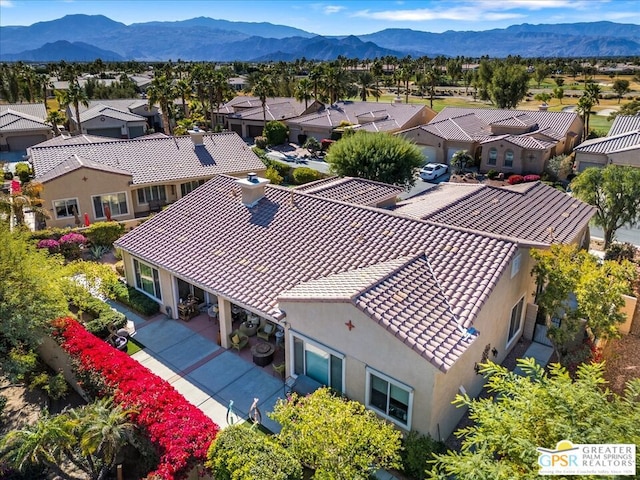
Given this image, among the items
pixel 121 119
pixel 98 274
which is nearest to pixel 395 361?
pixel 98 274

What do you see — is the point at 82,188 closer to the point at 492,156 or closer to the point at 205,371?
the point at 205,371

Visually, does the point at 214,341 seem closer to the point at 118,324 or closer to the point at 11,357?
the point at 118,324

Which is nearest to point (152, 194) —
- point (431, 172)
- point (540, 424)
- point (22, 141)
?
point (431, 172)

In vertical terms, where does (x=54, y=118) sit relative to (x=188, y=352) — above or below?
above

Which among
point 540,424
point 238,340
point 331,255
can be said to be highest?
point 540,424

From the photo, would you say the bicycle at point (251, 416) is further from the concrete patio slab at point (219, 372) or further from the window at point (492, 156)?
the window at point (492, 156)

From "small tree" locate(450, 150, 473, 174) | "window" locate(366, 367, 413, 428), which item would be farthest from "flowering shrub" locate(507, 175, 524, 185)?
"window" locate(366, 367, 413, 428)

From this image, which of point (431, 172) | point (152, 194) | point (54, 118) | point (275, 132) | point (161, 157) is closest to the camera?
point (152, 194)
